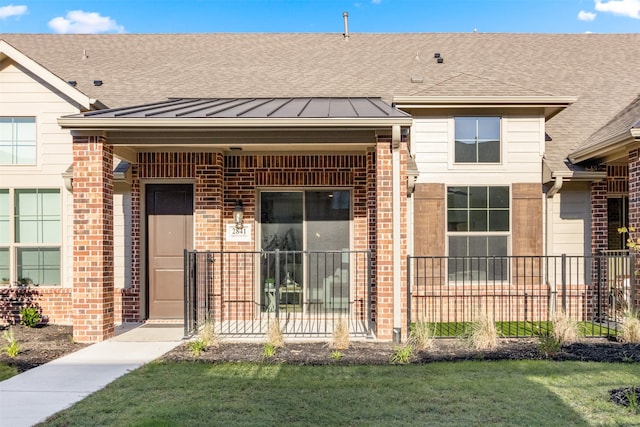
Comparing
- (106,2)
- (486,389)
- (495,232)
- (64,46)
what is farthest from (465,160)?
(106,2)

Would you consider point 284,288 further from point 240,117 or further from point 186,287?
point 240,117

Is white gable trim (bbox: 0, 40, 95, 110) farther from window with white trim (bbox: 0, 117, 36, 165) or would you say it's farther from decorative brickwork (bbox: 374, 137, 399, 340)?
decorative brickwork (bbox: 374, 137, 399, 340)

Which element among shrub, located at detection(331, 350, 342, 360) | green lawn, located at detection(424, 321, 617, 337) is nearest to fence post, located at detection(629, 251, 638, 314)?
green lawn, located at detection(424, 321, 617, 337)

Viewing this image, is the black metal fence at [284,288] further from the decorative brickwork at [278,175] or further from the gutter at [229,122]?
the gutter at [229,122]

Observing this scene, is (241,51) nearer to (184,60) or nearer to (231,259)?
(184,60)

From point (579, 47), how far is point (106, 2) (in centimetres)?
1563

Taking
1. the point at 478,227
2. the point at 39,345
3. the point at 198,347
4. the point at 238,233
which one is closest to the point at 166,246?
the point at 238,233

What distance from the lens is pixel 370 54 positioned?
12742 millimetres

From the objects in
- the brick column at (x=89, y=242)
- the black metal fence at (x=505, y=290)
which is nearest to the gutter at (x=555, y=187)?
the black metal fence at (x=505, y=290)

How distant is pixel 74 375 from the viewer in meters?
5.93

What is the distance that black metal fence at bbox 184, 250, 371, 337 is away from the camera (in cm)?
905

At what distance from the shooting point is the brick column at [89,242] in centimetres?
746

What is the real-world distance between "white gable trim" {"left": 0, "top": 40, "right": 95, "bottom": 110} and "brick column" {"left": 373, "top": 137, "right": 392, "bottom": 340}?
540 centimetres

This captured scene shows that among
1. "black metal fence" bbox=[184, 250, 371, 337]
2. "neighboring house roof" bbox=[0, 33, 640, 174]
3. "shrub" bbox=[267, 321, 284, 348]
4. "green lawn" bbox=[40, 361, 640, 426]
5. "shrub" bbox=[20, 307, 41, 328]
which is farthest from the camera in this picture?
"neighboring house roof" bbox=[0, 33, 640, 174]
